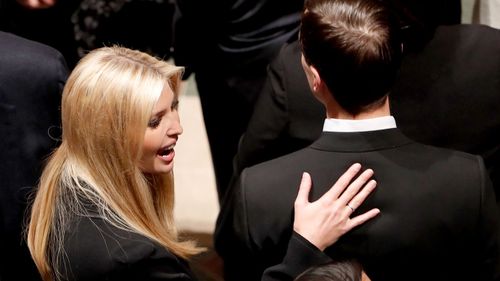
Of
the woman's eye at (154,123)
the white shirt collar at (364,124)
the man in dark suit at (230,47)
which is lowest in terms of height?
the man in dark suit at (230,47)

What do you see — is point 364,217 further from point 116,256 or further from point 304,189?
point 116,256

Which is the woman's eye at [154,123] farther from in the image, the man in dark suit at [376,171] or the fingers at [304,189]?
the fingers at [304,189]

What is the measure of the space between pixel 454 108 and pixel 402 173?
0.45 meters

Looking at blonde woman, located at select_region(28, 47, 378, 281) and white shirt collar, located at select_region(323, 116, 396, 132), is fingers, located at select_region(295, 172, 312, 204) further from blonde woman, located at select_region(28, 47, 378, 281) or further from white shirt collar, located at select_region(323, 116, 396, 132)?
white shirt collar, located at select_region(323, 116, 396, 132)

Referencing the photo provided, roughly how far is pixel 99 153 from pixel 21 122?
13.4 inches

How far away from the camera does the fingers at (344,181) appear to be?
1585 millimetres

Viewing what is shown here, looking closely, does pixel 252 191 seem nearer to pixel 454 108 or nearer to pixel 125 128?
pixel 125 128

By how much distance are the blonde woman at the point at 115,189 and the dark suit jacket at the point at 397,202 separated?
5 cm

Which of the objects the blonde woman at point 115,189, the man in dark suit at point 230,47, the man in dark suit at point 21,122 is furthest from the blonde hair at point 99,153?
the man in dark suit at point 230,47

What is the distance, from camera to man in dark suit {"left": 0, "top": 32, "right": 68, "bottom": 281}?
1.95m

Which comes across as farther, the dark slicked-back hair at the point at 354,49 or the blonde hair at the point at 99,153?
the blonde hair at the point at 99,153

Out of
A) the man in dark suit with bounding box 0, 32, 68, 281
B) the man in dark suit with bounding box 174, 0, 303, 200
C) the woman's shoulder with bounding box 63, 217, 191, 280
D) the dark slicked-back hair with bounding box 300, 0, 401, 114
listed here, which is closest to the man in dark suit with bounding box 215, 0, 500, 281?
the dark slicked-back hair with bounding box 300, 0, 401, 114

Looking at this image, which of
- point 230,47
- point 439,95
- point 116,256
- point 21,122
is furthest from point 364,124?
point 230,47

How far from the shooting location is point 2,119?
1987mm
